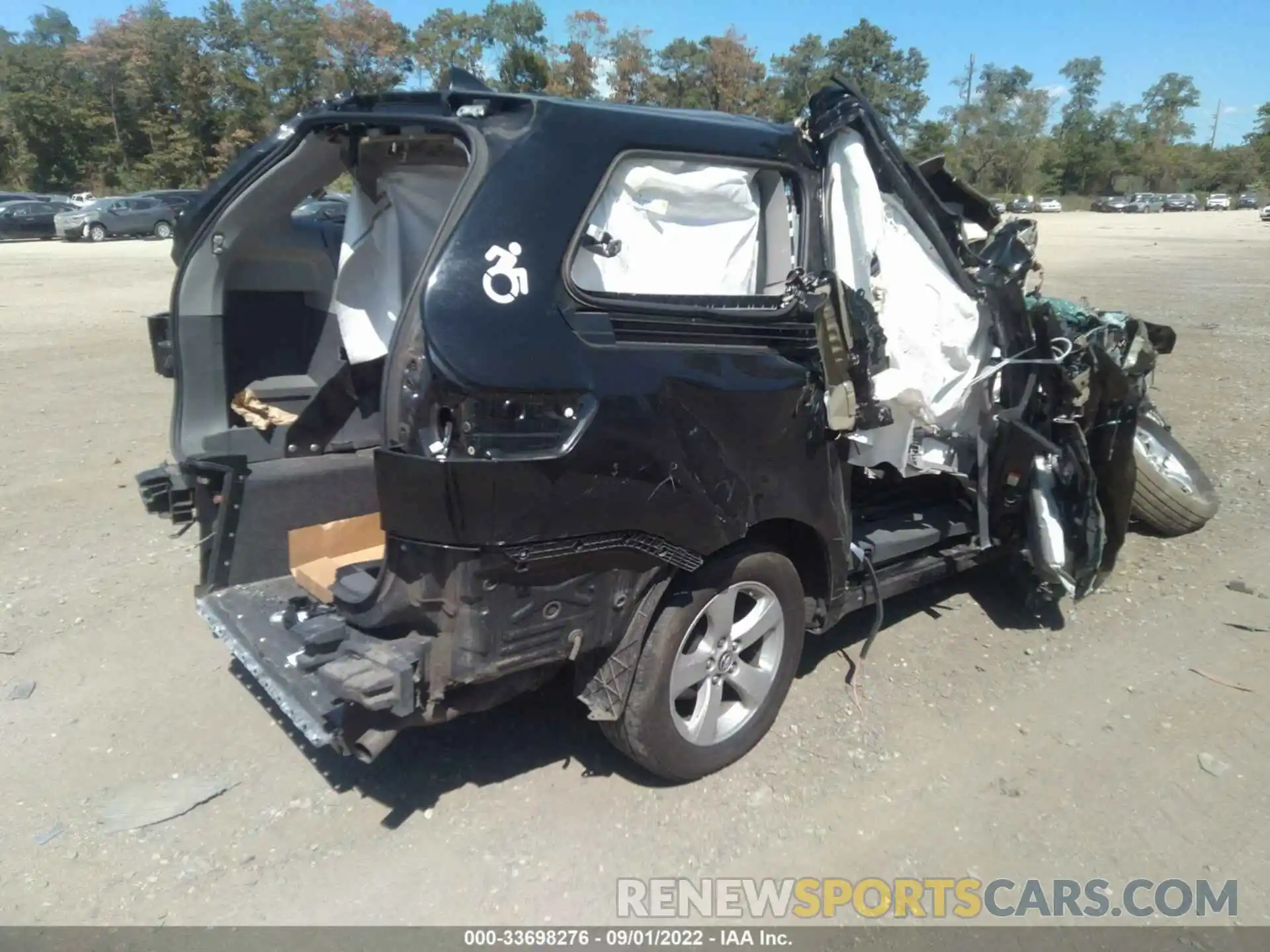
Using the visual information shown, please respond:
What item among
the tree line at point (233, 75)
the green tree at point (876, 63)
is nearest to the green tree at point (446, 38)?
the tree line at point (233, 75)

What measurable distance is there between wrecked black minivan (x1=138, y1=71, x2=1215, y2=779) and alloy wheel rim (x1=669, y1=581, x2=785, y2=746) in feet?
0.05

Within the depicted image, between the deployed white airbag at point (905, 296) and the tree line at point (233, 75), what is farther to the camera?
the tree line at point (233, 75)

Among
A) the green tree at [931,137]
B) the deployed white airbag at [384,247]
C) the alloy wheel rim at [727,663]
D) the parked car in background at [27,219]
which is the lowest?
the parked car in background at [27,219]

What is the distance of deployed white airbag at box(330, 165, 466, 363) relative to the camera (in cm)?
375

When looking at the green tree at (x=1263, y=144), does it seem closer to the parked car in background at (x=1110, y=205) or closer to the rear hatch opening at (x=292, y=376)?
the parked car in background at (x=1110, y=205)

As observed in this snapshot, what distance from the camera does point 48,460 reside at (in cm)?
694

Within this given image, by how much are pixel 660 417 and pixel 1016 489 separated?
2.38 m

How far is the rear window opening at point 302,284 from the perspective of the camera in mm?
3725

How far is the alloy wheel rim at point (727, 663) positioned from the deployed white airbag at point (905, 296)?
3.47 ft

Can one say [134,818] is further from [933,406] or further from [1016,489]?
[1016,489]

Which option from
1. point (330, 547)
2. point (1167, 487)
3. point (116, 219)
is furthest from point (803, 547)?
point (116, 219)

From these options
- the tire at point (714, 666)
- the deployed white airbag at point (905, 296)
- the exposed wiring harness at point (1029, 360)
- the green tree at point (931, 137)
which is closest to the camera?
the tire at point (714, 666)

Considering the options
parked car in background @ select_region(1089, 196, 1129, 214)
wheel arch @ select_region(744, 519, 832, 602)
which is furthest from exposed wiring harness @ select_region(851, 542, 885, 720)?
parked car in background @ select_region(1089, 196, 1129, 214)

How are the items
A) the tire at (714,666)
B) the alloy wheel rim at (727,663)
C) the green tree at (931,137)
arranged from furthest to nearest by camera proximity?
1. the green tree at (931,137)
2. the alloy wheel rim at (727,663)
3. the tire at (714,666)
